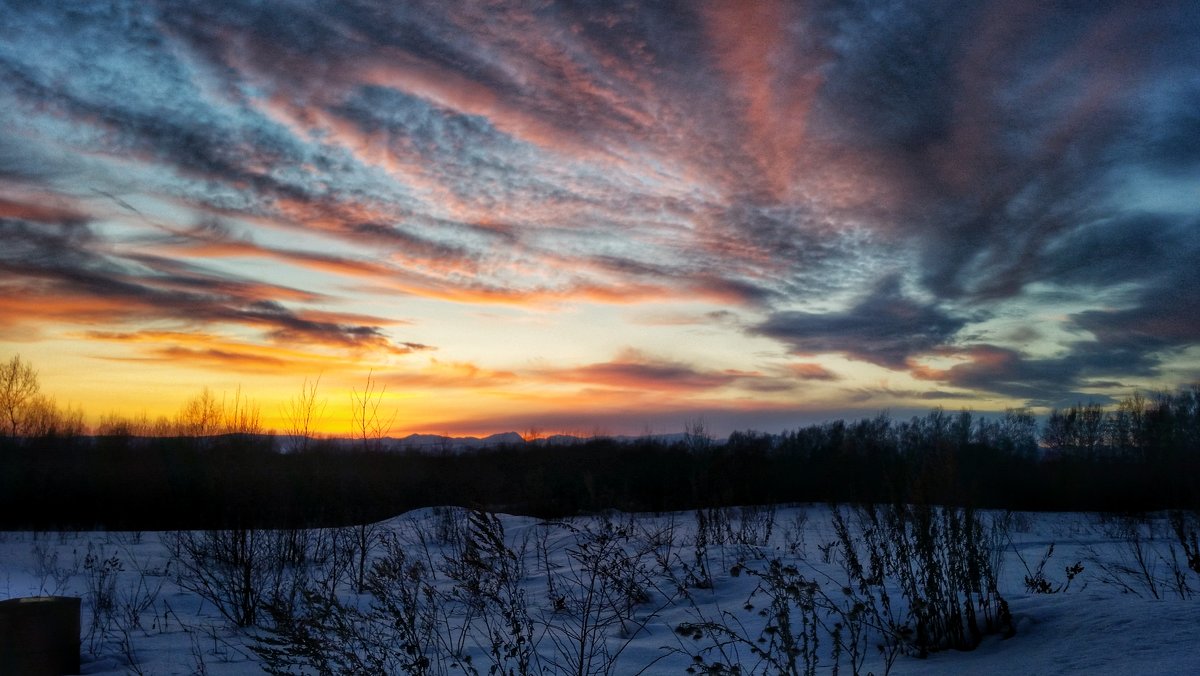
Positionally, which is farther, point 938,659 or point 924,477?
point 924,477

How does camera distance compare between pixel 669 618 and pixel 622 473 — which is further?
pixel 622 473

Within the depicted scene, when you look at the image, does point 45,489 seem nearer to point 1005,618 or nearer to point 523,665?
point 523,665

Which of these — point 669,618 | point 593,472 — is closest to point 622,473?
point 593,472

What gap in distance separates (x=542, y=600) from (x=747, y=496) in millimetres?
11890

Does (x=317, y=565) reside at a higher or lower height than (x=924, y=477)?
lower

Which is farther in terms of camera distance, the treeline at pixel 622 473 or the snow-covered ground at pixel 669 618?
the treeline at pixel 622 473

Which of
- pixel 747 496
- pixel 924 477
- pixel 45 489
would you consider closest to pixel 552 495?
pixel 747 496

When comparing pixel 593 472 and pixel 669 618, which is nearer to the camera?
pixel 669 618

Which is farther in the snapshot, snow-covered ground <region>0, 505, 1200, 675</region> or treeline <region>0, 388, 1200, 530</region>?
Result: treeline <region>0, 388, 1200, 530</region>

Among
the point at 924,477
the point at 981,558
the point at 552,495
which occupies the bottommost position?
the point at 552,495

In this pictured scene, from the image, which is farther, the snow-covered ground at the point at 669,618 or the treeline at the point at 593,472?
the treeline at the point at 593,472

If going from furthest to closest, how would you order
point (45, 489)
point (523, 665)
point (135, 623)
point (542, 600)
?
point (45, 489), point (542, 600), point (135, 623), point (523, 665)

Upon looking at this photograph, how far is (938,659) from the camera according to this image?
5586mm

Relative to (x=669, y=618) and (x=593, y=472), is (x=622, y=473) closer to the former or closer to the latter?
(x=593, y=472)
